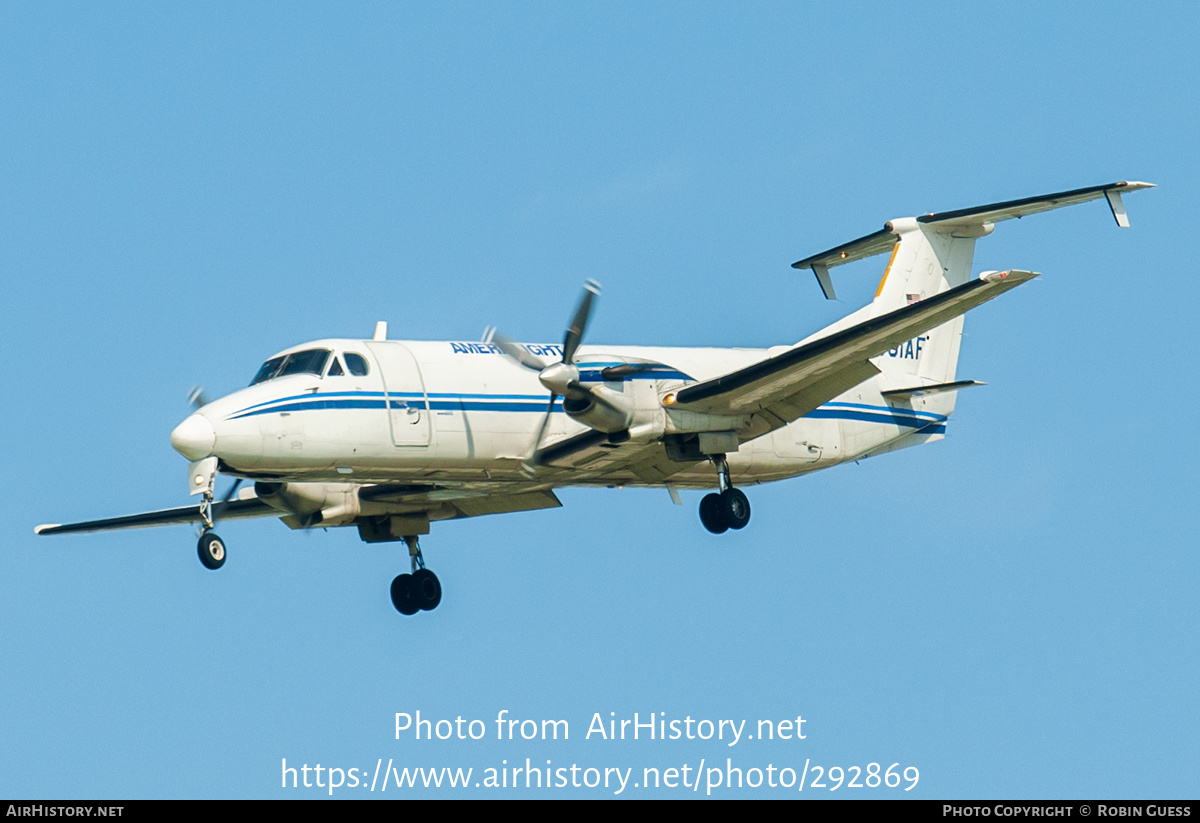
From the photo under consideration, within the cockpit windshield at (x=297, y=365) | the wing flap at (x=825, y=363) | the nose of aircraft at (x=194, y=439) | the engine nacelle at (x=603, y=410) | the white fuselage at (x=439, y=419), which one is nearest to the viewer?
the nose of aircraft at (x=194, y=439)

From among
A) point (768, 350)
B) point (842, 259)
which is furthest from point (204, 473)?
point (842, 259)

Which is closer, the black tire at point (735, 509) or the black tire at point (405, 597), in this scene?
the black tire at point (735, 509)

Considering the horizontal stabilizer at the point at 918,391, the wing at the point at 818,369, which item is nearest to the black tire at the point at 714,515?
the wing at the point at 818,369

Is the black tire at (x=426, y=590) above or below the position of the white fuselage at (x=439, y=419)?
below

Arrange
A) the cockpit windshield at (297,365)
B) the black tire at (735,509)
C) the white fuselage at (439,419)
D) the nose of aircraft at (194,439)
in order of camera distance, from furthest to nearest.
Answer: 1. the black tire at (735,509)
2. the cockpit windshield at (297,365)
3. the white fuselage at (439,419)
4. the nose of aircraft at (194,439)

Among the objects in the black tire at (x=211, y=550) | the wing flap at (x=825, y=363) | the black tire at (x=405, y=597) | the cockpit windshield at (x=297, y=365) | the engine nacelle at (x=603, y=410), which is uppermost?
the wing flap at (x=825, y=363)

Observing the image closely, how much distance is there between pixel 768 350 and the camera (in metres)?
25.1

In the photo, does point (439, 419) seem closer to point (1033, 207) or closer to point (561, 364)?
point (561, 364)

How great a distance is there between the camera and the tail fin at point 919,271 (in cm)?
2614

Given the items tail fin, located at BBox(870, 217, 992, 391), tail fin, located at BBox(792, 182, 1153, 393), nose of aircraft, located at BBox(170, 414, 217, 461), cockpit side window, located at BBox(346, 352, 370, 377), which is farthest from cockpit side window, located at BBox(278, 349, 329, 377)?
tail fin, located at BBox(870, 217, 992, 391)

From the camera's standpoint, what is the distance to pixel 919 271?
2652 cm

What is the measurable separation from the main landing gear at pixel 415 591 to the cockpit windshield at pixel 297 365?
4.56 m

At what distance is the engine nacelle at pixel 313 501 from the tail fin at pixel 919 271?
788 cm

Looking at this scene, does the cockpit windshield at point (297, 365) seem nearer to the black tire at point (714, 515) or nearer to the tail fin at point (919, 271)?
the black tire at point (714, 515)
